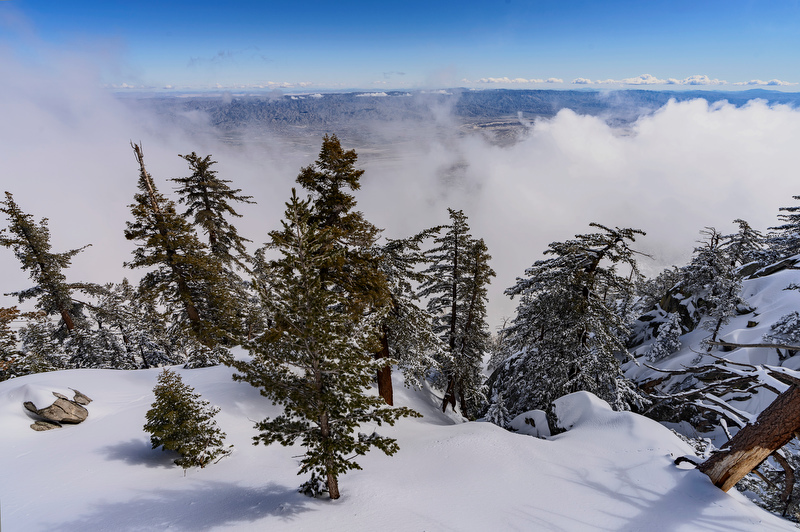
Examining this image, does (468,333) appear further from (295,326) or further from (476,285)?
(295,326)

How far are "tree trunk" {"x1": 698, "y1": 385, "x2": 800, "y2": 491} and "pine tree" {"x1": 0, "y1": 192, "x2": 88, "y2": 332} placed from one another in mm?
27266

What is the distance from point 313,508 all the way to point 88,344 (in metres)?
26.1

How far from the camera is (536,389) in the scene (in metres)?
17.2

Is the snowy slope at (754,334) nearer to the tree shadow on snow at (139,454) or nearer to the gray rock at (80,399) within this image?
the tree shadow on snow at (139,454)

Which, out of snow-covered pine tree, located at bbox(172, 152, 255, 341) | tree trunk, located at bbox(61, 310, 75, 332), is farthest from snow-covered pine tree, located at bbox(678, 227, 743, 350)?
tree trunk, located at bbox(61, 310, 75, 332)

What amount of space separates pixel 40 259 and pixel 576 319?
92.4 feet

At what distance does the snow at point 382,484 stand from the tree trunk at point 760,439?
0.51 meters

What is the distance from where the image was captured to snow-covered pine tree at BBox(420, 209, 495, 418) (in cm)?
1770

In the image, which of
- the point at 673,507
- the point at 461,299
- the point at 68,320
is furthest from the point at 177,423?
the point at 68,320

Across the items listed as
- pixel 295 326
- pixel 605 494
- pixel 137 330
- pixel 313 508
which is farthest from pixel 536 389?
pixel 137 330

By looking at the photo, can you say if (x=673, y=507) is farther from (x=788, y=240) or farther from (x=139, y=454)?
(x=788, y=240)

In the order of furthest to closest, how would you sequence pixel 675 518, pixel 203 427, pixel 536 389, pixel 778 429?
pixel 536 389, pixel 203 427, pixel 675 518, pixel 778 429

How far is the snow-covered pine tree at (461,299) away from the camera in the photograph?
17703 mm

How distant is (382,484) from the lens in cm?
916
